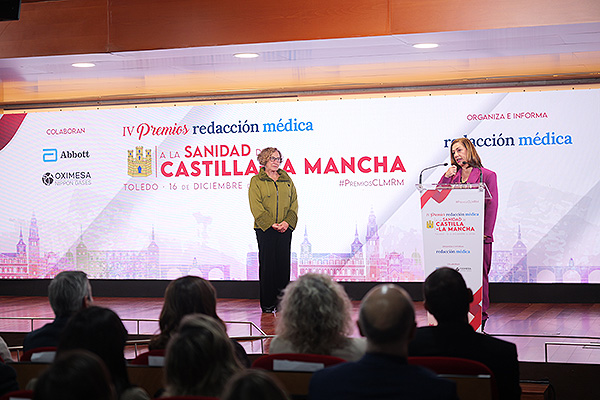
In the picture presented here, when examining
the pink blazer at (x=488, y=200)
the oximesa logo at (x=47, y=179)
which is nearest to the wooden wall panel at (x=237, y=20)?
the pink blazer at (x=488, y=200)

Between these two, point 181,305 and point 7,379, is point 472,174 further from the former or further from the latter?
point 7,379

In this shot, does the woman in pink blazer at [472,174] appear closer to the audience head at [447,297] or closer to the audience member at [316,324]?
the audience head at [447,297]

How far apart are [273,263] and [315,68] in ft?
7.74

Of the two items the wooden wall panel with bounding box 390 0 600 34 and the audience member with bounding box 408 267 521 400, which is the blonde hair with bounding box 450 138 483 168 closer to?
the wooden wall panel with bounding box 390 0 600 34

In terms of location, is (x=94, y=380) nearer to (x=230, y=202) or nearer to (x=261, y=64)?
(x=261, y=64)

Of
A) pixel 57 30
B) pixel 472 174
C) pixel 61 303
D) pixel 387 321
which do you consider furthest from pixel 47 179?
pixel 387 321

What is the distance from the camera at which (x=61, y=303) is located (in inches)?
161

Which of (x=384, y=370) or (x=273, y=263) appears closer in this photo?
(x=384, y=370)

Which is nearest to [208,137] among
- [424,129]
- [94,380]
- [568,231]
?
[424,129]

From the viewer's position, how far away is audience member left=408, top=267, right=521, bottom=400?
3426 mm

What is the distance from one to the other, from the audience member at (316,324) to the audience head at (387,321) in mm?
791

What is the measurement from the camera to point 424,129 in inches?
387

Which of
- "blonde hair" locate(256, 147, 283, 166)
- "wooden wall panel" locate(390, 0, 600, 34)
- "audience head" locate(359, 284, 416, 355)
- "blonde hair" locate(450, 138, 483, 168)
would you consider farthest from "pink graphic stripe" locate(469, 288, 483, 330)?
"audience head" locate(359, 284, 416, 355)

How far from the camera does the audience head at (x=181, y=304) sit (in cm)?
365
